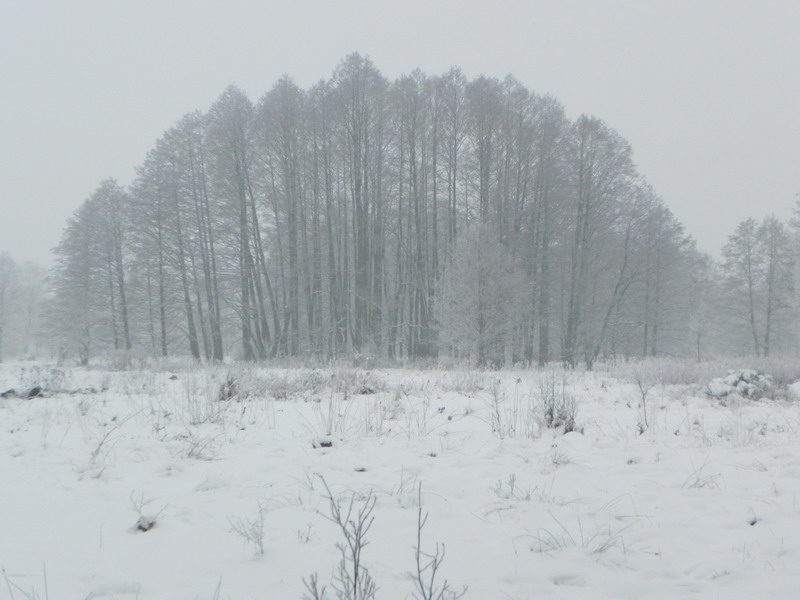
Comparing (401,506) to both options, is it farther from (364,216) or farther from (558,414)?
(364,216)

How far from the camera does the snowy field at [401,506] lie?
1.91 metres

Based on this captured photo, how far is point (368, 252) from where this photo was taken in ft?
71.9

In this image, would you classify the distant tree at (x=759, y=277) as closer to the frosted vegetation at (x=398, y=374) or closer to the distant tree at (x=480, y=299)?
the frosted vegetation at (x=398, y=374)

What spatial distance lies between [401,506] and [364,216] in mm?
19624

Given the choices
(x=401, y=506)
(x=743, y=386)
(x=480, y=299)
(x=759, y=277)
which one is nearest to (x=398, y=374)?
(x=480, y=299)

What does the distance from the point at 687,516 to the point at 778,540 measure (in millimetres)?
421

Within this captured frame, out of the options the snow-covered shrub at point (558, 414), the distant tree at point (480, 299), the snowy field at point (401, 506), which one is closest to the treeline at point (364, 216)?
the distant tree at point (480, 299)

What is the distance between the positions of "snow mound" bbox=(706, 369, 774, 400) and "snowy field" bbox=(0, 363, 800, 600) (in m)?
2.02

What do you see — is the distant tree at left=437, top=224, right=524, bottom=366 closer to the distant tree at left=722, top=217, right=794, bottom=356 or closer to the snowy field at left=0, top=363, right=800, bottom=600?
the snowy field at left=0, top=363, right=800, bottom=600

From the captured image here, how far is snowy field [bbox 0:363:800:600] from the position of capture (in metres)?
1.91

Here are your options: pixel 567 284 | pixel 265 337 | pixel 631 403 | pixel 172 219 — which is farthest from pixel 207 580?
pixel 172 219

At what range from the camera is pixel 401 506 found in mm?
2797

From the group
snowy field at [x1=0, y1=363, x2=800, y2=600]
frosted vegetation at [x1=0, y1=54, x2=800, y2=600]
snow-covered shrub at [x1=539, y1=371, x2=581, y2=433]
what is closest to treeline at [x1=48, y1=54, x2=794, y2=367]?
frosted vegetation at [x1=0, y1=54, x2=800, y2=600]

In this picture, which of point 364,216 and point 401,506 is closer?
point 401,506
